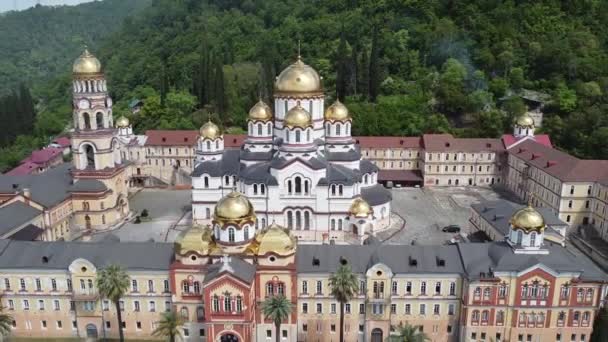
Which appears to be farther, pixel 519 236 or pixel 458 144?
pixel 458 144

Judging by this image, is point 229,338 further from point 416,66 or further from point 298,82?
point 416,66

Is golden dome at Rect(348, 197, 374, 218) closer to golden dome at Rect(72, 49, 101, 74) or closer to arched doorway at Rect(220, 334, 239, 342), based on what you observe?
arched doorway at Rect(220, 334, 239, 342)

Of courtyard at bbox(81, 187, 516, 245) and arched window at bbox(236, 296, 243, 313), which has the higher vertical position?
arched window at bbox(236, 296, 243, 313)

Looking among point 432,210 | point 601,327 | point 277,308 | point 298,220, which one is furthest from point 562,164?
point 277,308

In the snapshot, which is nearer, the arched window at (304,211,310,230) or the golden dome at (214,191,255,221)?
the golden dome at (214,191,255,221)

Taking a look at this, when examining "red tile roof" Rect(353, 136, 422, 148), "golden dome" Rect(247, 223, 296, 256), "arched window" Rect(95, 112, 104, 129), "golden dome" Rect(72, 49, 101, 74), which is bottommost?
"red tile roof" Rect(353, 136, 422, 148)

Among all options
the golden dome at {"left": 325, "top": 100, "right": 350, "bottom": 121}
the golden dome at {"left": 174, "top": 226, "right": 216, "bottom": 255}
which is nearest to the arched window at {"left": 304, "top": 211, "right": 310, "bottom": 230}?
the golden dome at {"left": 325, "top": 100, "right": 350, "bottom": 121}

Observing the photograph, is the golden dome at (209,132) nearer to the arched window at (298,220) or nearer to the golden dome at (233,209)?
the arched window at (298,220)
